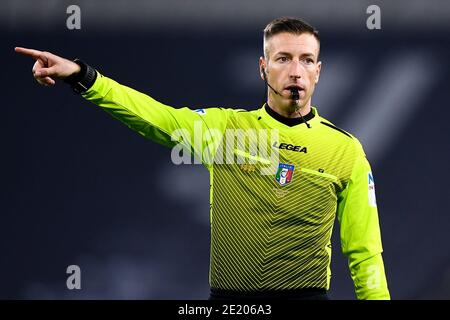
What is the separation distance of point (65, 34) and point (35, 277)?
1.71m

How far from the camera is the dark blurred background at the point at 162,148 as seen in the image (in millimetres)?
6238

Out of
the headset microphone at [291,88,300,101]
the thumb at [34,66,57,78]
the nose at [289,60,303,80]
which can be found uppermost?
the nose at [289,60,303,80]

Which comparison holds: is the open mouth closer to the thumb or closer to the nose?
the nose

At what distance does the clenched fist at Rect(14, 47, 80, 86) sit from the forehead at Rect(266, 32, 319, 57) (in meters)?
0.96

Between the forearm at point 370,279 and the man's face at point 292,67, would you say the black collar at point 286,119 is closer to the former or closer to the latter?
the man's face at point 292,67

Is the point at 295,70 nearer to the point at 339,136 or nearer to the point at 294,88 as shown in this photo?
the point at 294,88

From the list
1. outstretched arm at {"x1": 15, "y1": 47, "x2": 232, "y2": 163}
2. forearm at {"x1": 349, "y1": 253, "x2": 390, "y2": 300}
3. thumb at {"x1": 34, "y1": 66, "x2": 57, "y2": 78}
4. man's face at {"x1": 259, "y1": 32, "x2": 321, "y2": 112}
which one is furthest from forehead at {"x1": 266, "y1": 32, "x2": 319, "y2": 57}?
thumb at {"x1": 34, "y1": 66, "x2": 57, "y2": 78}

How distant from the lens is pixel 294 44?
3.92 m

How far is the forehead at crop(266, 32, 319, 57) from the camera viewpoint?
392 cm

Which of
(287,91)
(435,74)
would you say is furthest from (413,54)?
(287,91)

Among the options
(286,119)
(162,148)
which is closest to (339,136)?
(286,119)

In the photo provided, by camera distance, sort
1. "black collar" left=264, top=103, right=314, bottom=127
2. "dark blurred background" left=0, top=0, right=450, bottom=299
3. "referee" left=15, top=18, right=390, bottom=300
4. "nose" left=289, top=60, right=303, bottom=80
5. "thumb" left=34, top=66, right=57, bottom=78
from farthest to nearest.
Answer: "dark blurred background" left=0, top=0, right=450, bottom=299
"black collar" left=264, top=103, right=314, bottom=127
"nose" left=289, top=60, right=303, bottom=80
"referee" left=15, top=18, right=390, bottom=300
"thumb" left=34, top=66, right=57, bottom=78

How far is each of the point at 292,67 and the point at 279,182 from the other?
1.65ft

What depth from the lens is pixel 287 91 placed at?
3.92 m
